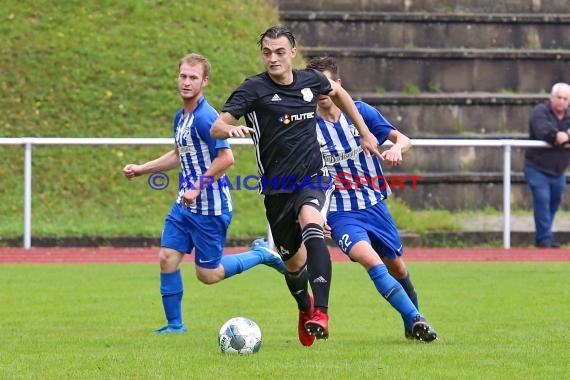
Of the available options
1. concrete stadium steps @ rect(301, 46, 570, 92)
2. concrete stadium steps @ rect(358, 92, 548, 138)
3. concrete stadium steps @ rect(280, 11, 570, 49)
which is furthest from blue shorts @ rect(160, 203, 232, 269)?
concrete stadium steps @ rect(280, 11, 570, 49)

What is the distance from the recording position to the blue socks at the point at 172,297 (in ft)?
30.3

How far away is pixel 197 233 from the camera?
9320mm

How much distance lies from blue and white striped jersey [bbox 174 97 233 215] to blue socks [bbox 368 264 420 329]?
5.04ft

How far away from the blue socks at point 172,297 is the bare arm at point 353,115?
1.90m

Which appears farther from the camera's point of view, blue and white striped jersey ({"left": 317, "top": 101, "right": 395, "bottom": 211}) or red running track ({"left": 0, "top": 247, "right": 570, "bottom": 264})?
red running track ({"left": 0, "top": 247, "right": 570, "bottom": 264})

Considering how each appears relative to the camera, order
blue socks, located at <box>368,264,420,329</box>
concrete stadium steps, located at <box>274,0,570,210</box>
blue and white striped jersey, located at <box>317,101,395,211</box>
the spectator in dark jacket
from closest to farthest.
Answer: blue socks, located at <box>368,264,420,329</box> < blue and white striped jersey, located at <box>317,101,395,211</box> < the spectator in dark jacket < concrete stadium steps, located at <box>274,0,570,210</box>

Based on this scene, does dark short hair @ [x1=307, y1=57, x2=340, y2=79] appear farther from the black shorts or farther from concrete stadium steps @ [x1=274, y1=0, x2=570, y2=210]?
concrete stadium steps @ [x1=274, y1=0, x2=570, y2=210]

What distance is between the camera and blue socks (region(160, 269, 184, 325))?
Answer: 924cm

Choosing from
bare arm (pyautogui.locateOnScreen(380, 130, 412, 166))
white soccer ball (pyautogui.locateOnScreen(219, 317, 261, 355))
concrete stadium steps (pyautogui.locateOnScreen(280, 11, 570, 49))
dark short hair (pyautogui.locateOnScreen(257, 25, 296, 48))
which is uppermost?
concrete stadium steps (pyautogui.locateOnScreen(280, 11, 570, 49))

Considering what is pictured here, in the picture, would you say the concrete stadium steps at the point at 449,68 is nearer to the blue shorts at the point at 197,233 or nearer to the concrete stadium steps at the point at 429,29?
the concrete stadium steps at the point at 429,29

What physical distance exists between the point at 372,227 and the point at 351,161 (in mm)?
490

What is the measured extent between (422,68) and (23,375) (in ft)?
52.6

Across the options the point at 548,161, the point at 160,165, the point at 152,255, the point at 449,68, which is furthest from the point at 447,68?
the point at 160,165

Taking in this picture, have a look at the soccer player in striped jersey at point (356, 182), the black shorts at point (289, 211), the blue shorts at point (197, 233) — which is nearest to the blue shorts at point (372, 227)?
the soccer player in striped jersey at point (356, 182)
